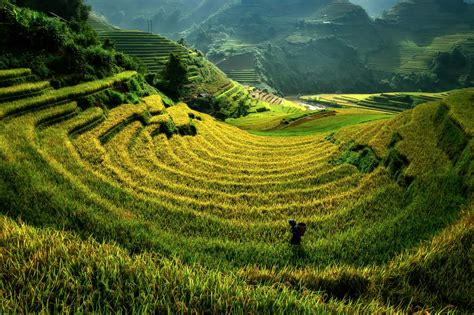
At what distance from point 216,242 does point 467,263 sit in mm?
6936

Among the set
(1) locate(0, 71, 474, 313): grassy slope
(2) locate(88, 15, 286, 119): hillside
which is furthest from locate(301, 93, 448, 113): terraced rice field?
(1) locate(0, 71, 474, 313): grassy slope

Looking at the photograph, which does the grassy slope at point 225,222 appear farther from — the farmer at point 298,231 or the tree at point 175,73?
the tree at point 175,73

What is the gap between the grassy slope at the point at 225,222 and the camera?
4688 millimetres

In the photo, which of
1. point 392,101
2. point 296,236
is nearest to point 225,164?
Answer: point 296,236

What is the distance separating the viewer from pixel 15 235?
5582 mm

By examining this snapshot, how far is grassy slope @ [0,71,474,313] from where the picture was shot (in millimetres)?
4688

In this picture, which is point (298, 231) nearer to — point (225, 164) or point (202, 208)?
point (202, 208)

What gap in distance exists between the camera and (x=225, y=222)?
11.2 metres

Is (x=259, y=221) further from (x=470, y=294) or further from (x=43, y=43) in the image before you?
(x=43, y=43)

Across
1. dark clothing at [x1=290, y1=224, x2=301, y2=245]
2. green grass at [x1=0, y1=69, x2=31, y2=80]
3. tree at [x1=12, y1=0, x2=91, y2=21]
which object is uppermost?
tree at [x1=12, y1=0, x2=91, y2=21]

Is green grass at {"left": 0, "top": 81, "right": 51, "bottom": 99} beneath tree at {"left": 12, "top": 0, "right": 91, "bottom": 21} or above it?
beneath

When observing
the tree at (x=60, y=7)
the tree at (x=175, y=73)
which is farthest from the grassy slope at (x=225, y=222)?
the tree at (x=60, y=7)

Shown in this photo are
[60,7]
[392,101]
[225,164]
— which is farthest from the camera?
[392,101]

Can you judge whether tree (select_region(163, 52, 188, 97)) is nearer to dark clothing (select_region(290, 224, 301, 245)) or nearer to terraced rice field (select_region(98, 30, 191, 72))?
dark clothing (select_region(290, 224, 301, 245))
